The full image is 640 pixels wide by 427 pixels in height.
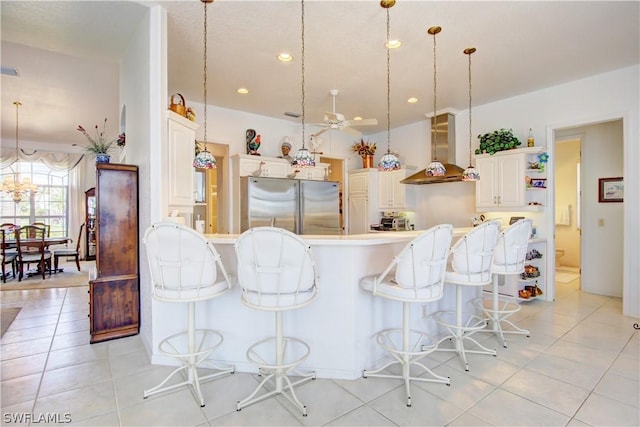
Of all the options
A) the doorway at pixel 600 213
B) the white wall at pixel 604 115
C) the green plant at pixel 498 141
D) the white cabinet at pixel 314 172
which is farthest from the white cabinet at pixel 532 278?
the white cabinet at pixel 314 172

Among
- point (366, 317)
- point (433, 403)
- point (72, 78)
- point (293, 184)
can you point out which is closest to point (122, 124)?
point (72, 78)

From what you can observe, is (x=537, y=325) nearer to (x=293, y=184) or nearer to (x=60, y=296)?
(x=293, y=184)

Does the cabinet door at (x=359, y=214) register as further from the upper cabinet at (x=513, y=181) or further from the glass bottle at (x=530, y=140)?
the glass bottle at (x=530, y=140)

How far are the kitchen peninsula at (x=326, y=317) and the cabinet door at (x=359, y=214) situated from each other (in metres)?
3.67

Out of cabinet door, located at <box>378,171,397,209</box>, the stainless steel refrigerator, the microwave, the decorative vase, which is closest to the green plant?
cabinet door, located at <box>378,171,397,209</box>

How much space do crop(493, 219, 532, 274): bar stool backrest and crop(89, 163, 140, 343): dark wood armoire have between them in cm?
341

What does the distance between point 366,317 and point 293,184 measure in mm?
3091

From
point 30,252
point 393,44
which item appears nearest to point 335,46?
point 393,44

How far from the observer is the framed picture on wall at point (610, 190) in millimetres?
4699

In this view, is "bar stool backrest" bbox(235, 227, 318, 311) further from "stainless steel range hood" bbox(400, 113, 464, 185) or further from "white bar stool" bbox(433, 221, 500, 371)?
"stainless steel range hood" bbox(400, 113, 464, 185)

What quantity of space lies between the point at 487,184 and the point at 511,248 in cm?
216

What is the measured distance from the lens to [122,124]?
4199mm

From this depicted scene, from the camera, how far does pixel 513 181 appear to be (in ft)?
15.0

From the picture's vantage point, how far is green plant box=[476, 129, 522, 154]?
461cm
